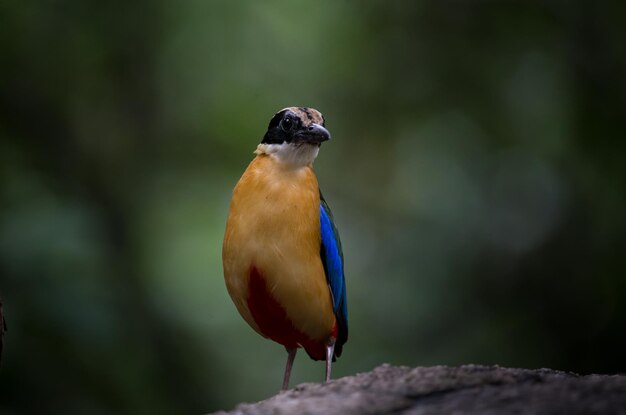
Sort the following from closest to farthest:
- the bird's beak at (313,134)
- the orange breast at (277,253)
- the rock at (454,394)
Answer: the rock at (454,394) < the orange breast at (277,253) < the bird's beak at (313,134)

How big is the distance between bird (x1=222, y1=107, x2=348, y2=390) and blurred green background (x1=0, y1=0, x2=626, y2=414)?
2869 millimetres

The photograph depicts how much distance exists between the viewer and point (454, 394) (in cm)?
304

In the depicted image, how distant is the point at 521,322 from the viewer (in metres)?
8.88

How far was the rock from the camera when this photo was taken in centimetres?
277

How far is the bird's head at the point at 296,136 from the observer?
15.7ft

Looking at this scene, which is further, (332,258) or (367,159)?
(367,159)

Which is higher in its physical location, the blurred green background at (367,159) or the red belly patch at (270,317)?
the blurred green background at (367,159)

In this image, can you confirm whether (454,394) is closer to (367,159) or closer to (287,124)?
(287,124)

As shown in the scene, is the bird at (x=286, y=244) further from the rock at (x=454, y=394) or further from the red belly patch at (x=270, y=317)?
the rock at (x=454, y=394)

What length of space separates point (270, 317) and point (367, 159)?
5.19 m

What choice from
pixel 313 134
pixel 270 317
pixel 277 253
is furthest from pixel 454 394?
pixel 313 134

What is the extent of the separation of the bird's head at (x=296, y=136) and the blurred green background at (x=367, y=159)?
9.65 ft

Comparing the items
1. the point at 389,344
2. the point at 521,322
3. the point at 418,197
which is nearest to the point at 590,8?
the point at 418,197

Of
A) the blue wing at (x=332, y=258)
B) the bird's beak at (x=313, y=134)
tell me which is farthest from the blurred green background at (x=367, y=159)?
the bird's beak at (x=313, y=134)
